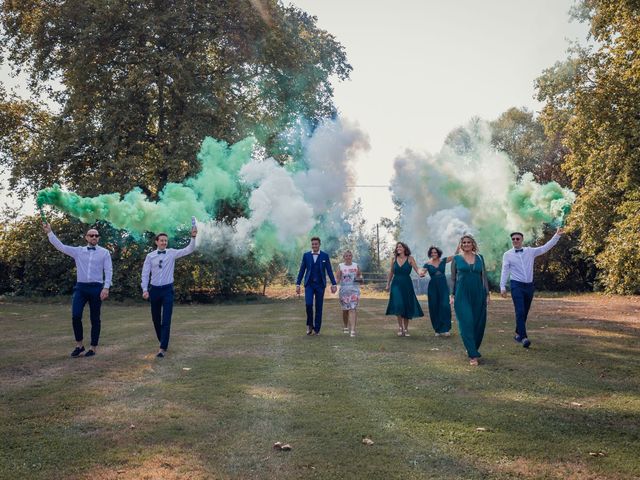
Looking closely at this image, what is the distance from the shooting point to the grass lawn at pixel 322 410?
4930 mm

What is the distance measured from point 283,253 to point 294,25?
1217 cm

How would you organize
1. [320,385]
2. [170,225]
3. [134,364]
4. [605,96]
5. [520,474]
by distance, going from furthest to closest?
[605,96] → [170,225] → [134,364] → [320,385] → [520,474]

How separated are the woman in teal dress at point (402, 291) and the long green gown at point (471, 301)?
9.38 feet

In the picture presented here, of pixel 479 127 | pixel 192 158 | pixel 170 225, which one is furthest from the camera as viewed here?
pixel 479 127

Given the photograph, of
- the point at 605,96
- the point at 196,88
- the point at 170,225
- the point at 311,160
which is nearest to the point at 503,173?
the point at 605,96

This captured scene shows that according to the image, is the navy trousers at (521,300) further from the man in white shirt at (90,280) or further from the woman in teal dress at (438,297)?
the man in white shirt at (90,280)

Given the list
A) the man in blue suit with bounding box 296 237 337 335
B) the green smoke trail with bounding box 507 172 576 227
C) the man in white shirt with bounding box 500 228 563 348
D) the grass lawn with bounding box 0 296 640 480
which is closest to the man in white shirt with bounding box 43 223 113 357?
the grass lawn with bounding box 0 296 640 480

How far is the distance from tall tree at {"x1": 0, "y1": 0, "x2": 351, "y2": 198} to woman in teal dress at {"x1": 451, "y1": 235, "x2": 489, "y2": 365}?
17.4 meters

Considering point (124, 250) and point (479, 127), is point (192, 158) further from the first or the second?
point (479, 127)

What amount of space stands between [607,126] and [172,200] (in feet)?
52.6

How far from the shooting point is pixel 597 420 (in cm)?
620

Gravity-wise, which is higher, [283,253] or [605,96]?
[605,96]

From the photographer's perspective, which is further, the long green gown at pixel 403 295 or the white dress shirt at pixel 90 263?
the long green gown at pixel 403 295

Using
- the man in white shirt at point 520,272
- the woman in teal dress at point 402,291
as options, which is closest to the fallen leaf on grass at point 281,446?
the man in white shirt at point 520,272
